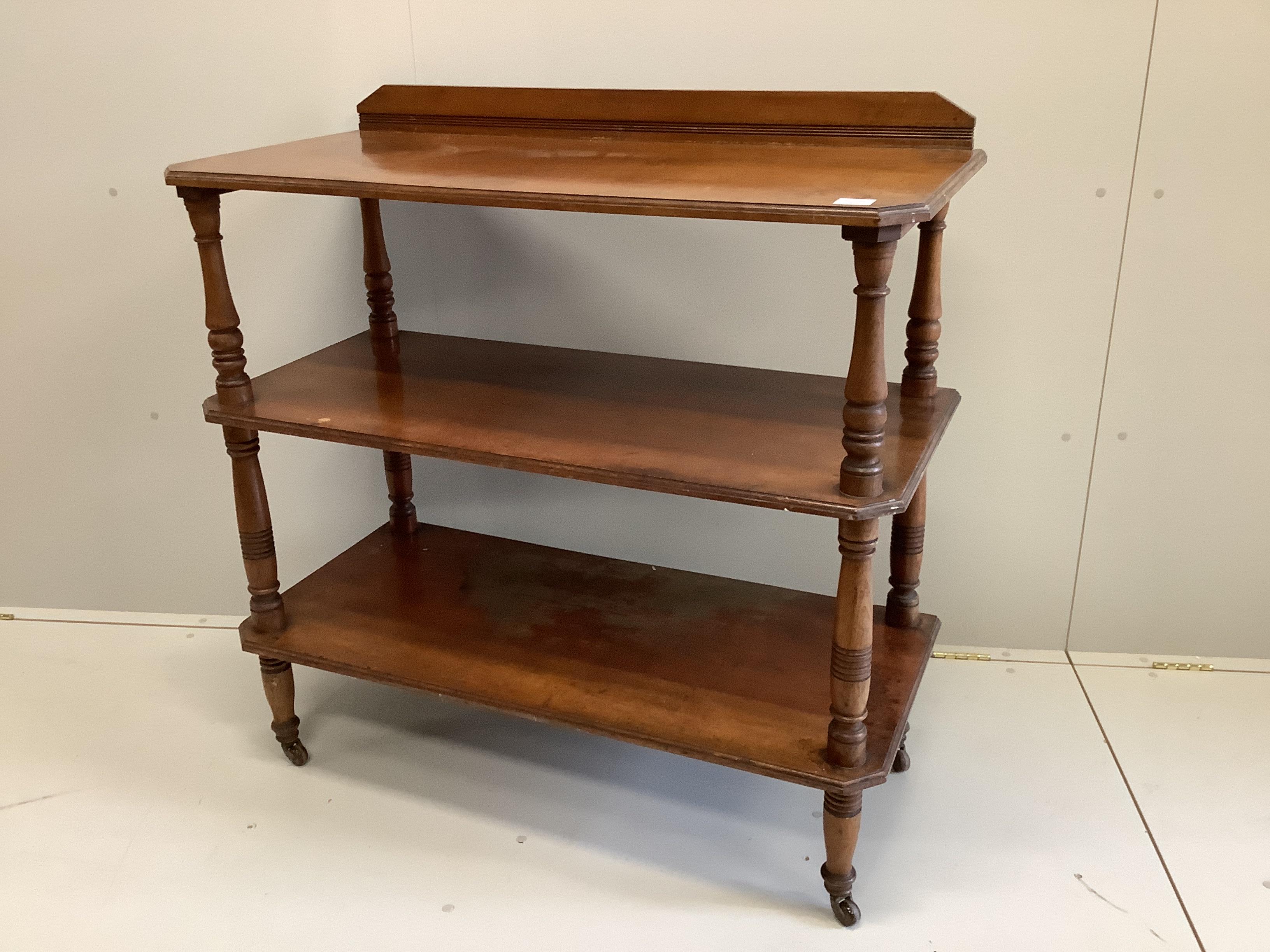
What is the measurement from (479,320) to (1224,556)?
187 cm

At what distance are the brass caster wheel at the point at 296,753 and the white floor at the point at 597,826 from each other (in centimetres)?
2

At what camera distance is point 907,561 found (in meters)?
2.33

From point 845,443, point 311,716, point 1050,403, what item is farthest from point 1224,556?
point 311,716

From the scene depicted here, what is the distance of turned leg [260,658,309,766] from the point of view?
2.47 meters

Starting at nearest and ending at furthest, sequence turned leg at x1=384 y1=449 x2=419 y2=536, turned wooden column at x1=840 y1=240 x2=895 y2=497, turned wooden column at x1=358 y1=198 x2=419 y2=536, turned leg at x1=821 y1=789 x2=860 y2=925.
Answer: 1. turned wooden column at x1=840 y1=240 x2=895 y2=497
2. turned leg at x1=821 y1=789 x2=860 y2=925
3. turned wooden column at x1=358 y1=198 x2=419 y2=536
4. turned leg at x1=384 y1=449 x2=419 y2=536

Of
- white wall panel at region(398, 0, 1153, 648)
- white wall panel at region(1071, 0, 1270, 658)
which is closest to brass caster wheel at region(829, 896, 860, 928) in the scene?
white wall panel at region(398, 0, 1153, 648)

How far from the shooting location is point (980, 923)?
2055 millimetres

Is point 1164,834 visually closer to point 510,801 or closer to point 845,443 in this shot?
point 845,443

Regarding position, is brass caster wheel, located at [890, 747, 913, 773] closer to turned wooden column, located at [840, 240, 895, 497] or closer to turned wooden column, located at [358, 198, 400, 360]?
turned wooden column, located at [840, 240, 895, 497]

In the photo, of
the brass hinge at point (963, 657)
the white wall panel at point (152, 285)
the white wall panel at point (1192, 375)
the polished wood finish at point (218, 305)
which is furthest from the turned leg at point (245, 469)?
the white wall panel at point (1192, 375)

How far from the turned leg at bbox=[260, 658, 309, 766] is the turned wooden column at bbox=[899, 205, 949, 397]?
146 cm

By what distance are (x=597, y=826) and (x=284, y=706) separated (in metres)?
0.75

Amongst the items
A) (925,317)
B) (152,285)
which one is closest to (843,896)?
(925,317)

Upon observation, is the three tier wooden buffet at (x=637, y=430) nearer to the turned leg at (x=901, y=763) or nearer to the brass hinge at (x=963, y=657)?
the turned leg at (x=901, y=763)
